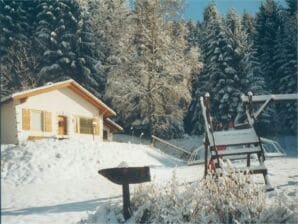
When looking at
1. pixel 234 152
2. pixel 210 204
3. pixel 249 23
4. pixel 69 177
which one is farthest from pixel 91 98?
pixel 210 204

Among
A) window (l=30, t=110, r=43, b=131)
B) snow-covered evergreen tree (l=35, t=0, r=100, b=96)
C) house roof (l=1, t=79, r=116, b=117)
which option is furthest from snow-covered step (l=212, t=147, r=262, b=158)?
snow-covered evergreen tree (l=35, t=0, r=100, b=96)

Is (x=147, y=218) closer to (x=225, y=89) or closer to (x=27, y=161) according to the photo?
(x=27, y=161)

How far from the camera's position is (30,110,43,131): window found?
28.1 m

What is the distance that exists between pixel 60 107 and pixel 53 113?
0.83 metres

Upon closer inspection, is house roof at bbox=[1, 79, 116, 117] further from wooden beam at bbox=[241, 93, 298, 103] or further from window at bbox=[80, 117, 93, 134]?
wooden beam at bbox=[241, 93, 298, 103]

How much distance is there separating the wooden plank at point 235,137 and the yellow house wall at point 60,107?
17.3 meters

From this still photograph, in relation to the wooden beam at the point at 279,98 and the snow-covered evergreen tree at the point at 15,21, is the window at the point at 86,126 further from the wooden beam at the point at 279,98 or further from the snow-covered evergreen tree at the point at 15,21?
the wooden beam at the point at 279,98

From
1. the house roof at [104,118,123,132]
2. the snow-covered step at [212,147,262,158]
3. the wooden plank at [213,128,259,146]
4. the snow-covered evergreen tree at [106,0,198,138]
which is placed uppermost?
the snow-covered evergreen tree at [106,0,198,138]

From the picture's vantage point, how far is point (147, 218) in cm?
788

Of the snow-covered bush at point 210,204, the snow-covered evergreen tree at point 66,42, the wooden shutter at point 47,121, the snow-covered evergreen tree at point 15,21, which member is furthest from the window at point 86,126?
the snow-covered bush at point 210,204

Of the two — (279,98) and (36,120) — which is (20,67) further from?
(279,98)

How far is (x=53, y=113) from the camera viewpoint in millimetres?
29812

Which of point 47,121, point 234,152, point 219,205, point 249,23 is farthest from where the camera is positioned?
point 249,23

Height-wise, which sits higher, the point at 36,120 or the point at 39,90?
the point at 39,90
